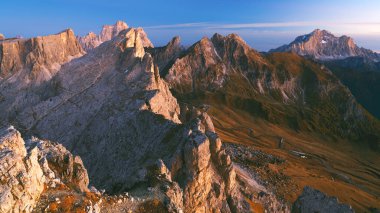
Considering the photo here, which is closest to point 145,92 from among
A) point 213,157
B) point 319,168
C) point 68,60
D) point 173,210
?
point 213,157

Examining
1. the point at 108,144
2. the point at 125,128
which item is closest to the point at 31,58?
the point at 108,144

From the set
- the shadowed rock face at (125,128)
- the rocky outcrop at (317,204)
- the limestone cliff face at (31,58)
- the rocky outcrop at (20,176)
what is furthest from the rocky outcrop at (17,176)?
the limestone cliff face at (31,58)

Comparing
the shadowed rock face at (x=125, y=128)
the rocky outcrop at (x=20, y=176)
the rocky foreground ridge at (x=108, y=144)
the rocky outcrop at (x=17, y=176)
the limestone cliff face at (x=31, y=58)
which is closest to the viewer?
the rocky outcrop at (x=17, y=176)

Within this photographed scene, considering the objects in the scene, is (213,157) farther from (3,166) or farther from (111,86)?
(3,166)

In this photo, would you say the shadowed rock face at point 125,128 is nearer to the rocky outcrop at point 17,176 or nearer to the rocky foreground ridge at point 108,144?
the rocky foreground ridge at point 108,144

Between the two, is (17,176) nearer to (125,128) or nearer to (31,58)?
(125,128)

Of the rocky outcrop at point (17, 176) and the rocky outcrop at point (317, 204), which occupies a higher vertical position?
the rocky outcrop at point (17, 176)

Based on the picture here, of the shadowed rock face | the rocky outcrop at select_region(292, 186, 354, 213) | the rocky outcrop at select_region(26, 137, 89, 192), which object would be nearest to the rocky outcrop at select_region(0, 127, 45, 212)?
the rocky outcrop at select_region(26, 137, 89, 192)
